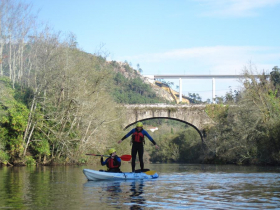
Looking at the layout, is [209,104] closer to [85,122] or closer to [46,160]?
[85,122]

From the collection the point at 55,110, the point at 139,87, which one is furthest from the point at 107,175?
the point at 139,87

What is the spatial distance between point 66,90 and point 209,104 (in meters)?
19.7

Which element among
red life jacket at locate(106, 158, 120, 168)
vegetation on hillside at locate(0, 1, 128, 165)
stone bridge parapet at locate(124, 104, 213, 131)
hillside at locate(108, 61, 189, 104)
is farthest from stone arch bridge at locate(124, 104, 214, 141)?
hillside at locate(108, 61, 189, 104)

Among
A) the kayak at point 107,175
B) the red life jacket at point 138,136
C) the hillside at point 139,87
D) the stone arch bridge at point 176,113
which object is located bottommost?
the kayak at point 107,175

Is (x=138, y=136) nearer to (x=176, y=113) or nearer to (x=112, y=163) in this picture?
(x=112, y=163)

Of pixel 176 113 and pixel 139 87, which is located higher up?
pixel 139 87

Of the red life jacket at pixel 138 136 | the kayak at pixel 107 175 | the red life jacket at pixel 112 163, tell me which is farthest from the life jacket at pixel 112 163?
the red life jacket at pixel 138 136

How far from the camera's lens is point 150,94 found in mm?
127125

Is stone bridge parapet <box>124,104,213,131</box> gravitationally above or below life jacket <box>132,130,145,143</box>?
above

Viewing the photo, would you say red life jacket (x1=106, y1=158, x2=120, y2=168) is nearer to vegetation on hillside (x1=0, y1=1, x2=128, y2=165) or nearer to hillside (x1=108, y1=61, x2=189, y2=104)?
vegetation on hillside (x1=0, y1=1, x2=128, y2=165)

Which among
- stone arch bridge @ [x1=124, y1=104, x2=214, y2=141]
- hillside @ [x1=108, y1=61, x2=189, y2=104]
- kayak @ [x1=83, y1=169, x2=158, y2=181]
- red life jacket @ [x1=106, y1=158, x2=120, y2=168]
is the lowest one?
kayak @ [x1=83, y1=169, x2=158, y2=181]

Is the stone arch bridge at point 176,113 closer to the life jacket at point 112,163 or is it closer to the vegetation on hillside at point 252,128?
the vegetation on hillside at point 252,128

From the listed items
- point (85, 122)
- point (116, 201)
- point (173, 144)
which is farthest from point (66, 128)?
point (173, 144)

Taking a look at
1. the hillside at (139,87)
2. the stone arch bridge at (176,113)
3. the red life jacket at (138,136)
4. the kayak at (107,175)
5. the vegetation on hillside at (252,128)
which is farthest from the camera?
the hillside at (139,87)
